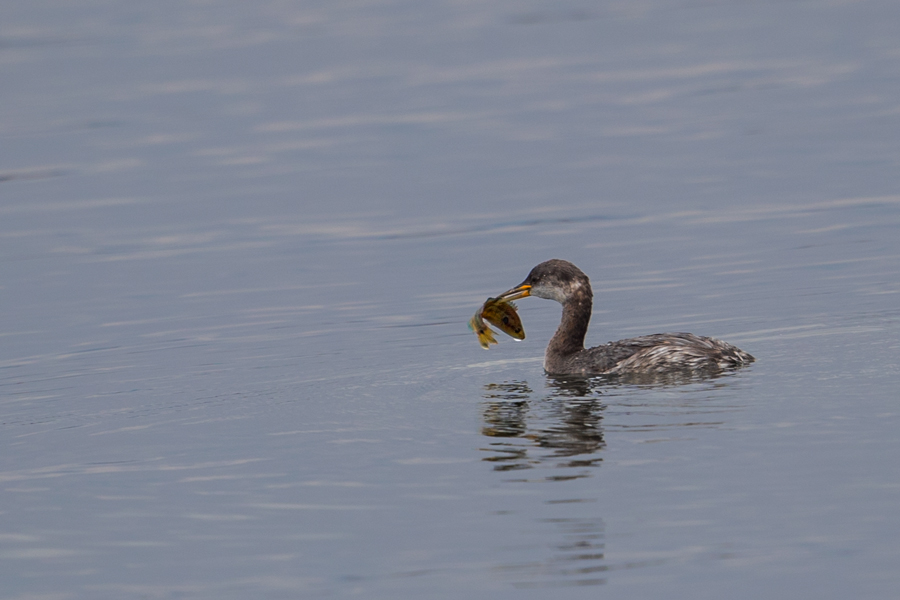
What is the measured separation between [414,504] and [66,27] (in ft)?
151

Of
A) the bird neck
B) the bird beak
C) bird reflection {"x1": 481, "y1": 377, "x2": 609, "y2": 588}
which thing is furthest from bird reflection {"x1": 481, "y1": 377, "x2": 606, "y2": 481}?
the bird beak

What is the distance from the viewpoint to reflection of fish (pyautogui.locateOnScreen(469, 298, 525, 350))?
12180 mm

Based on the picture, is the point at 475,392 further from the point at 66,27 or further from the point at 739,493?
the point at 66,27

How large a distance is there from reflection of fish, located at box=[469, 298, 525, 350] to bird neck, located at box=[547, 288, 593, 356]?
0.32 metres

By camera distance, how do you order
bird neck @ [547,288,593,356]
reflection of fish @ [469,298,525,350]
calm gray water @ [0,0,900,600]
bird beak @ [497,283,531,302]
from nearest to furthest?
calm gray water @ [0,0,900,600], reflection of fish @ [469,298,525,350], bird neck @ [547,288,593,356], bird beak @ [497,283,531,302]

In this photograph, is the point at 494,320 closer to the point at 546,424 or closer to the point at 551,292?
the point at 551,292

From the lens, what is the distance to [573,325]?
1249 cm

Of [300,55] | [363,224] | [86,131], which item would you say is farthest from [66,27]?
[363,224]

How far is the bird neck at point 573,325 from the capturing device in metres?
12.3

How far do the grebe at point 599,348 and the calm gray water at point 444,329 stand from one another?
294 millimetres

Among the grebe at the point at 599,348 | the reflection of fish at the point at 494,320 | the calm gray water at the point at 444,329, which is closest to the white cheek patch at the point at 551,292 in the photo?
the grebe at the point at 599,348

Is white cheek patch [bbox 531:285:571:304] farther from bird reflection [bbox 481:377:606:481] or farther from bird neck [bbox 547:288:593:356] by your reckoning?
bird reflection [bbox 481:377:606:481]

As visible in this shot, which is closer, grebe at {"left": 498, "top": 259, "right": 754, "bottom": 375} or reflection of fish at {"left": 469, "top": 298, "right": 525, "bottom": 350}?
grebe at {"left": 498, "top": 259, "right": 754, "bottom": 375}

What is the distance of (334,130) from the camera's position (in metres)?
30.0
